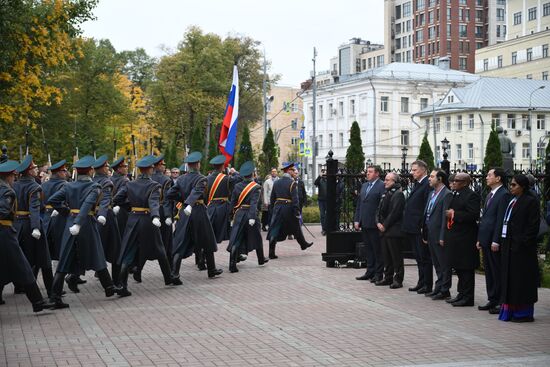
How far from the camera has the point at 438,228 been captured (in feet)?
41.3

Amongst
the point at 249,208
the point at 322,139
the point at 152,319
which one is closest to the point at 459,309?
the point at 152,319

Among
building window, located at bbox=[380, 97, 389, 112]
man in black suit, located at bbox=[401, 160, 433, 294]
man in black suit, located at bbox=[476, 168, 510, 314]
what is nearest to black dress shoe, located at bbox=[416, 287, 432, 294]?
man in black suit, located at bbox=[401, 160, 433, 294]

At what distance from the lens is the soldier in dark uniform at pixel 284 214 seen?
738 inches

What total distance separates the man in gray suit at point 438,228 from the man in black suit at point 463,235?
10.4 inches

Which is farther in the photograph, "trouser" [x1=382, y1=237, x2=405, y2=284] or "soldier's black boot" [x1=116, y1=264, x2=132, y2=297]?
"trouser" [x1=382, y1=237, x2=405, y2=284]

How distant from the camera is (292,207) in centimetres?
1897

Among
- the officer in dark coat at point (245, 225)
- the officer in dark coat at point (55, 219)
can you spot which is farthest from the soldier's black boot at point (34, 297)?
the officer in dark coat at point (245, 225)

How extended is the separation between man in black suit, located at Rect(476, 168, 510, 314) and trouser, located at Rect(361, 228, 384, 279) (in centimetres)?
297

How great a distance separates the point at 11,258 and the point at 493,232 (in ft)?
20.8

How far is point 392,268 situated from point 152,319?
485cm

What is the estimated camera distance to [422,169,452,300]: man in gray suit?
41.0 feet

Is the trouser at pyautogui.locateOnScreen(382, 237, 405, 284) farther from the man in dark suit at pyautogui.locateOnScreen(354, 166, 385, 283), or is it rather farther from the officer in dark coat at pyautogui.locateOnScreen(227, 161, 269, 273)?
the officer in dark coat at pyautogui.locateOnScreen(227, 161, 269, 273)

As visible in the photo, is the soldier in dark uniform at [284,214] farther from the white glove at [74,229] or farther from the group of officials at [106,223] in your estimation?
the white glove at [74,229]

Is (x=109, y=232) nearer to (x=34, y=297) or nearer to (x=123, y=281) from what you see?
(x=123, y=281)
